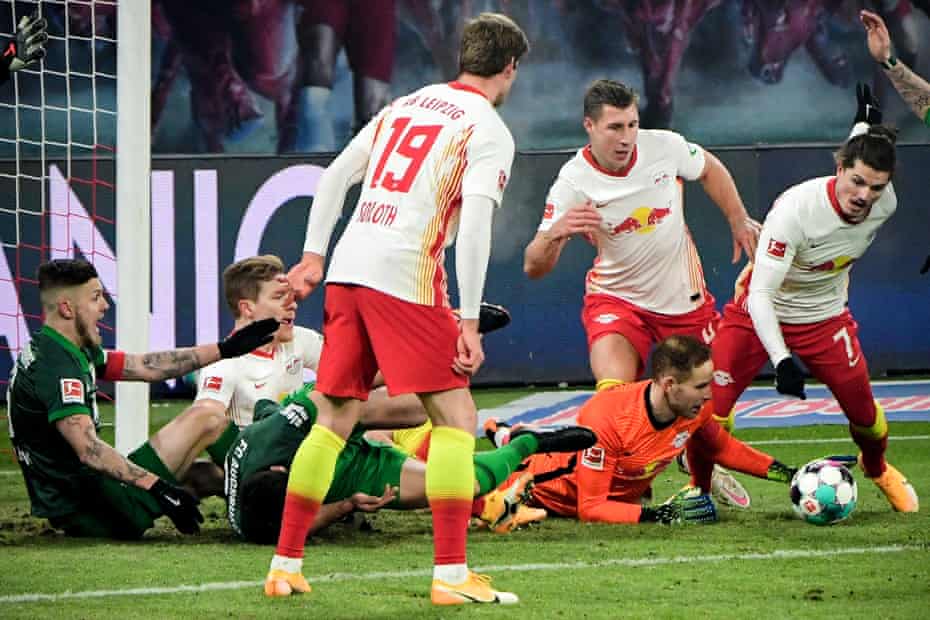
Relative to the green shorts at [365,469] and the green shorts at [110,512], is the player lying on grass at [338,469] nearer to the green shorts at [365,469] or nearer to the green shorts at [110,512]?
the green shorts at [365,469]

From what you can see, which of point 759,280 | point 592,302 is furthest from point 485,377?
point 759,280

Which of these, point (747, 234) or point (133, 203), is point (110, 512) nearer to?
point (133, 203)

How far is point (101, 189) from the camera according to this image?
11.5m

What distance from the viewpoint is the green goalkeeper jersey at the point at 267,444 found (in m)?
5.91

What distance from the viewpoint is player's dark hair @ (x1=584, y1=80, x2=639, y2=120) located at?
7023 millimetres

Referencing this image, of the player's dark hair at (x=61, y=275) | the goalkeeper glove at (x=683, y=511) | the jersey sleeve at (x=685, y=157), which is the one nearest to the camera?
the player's dark hair at (x=61, y=275)

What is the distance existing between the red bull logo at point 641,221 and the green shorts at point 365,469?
5.84 ft

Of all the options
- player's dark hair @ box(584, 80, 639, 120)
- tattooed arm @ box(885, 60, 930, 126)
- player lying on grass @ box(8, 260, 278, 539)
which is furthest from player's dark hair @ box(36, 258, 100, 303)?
tattooed arm @ box(885, 60, 930, 126)

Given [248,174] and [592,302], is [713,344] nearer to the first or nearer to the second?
[592,302]

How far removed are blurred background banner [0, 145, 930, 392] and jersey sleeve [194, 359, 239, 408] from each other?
470 cm

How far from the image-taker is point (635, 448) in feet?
21.5

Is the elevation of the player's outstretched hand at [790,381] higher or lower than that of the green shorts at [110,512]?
higher

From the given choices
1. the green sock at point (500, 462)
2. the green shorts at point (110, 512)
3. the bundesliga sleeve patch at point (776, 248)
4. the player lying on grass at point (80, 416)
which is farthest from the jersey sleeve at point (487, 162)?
the bundesliga sleeve patch at point (776, 248)

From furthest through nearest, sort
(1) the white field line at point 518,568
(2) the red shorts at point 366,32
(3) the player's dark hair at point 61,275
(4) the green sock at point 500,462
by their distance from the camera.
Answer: (2) the red shorts at point 366,32, (3) the player's dark hair at point 61,275, (4) the green sock at point 500,462, (1) the white field line at point 518,568
